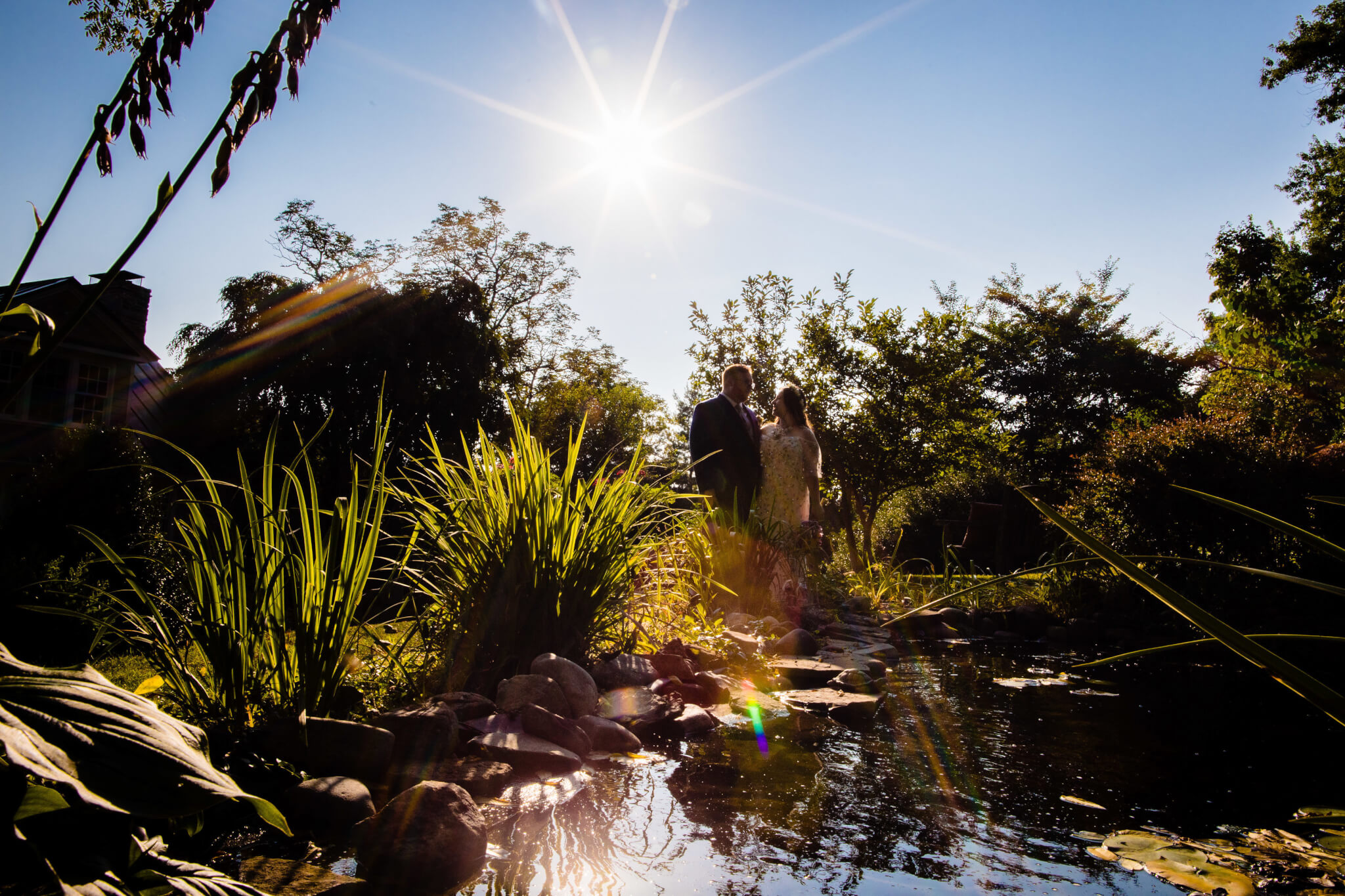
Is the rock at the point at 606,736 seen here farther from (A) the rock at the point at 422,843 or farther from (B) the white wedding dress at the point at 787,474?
(B) the white wedding dress at the point at 787,474

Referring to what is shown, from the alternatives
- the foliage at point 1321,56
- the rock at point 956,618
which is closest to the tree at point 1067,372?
the foliage at point 1321,56

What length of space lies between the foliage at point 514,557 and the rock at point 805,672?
4.91ft

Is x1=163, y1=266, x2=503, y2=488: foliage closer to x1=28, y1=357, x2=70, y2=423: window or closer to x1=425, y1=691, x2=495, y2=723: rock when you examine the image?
x1=28, y1=357, x2=70, y2=423: window

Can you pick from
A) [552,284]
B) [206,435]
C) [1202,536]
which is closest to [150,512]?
[1202,536]

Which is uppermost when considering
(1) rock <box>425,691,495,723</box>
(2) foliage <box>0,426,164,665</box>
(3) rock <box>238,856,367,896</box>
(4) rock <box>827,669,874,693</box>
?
(2) foliage <box>0,426,164,665</box>

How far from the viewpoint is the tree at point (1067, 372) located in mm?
24750

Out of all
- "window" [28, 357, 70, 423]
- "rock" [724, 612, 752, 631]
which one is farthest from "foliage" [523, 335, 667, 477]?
"rock" [724, 612, 752, 631]

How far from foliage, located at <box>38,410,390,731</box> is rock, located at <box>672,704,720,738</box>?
1.43 metres

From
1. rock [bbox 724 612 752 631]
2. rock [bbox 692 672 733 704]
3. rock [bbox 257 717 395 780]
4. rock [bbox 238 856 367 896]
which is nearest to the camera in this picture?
rock [bbox 238 856 367 896]

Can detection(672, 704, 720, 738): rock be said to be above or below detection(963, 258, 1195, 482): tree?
below

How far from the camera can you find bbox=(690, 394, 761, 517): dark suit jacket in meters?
6.76

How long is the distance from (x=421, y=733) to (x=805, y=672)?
2.58 metres

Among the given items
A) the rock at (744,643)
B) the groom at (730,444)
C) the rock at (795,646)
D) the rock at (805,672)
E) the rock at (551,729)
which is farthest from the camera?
the groom at (730,444)

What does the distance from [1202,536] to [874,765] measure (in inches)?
218
